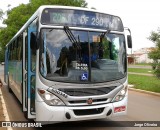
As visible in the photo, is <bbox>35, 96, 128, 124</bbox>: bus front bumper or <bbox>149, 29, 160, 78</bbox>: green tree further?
<bbox>149, 29, 160, 78</bbox>: green tree

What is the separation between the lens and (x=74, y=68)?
745 cm

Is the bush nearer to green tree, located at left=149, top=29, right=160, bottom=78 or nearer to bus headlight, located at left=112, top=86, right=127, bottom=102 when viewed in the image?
green tree, located at left=149, top=29, right=160, bottom=78

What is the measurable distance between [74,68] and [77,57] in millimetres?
292

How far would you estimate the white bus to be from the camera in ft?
23.8

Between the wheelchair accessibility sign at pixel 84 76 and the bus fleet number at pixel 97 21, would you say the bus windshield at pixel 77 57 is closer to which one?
the wheelchair accessibility sign at pixel 84 76

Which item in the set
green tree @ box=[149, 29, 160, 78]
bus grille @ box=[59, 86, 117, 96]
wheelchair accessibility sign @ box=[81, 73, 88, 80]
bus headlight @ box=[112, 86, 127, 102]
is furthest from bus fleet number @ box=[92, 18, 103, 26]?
green tree @ box=[149, 29, 160, 78]

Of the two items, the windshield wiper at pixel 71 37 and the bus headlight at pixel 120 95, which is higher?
the windshield wiper at pixel 71 37

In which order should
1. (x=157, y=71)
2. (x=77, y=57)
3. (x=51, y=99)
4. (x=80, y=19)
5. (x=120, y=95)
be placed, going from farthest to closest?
(x=157, y=71) → (x=120, y=95) → (x=80, y=19) → (x=77, y=57) → (x=51, y=99)

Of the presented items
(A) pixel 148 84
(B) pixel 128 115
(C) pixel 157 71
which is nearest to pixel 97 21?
(B) pixel 128 115

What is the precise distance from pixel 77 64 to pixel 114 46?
1.28 metres

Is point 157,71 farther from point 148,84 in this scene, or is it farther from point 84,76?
point 84,76

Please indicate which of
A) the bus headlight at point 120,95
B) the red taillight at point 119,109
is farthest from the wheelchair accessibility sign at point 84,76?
the red taillight at point 119,109

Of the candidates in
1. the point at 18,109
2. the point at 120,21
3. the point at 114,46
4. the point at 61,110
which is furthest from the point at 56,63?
the point at 18,109

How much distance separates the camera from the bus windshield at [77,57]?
736cm
